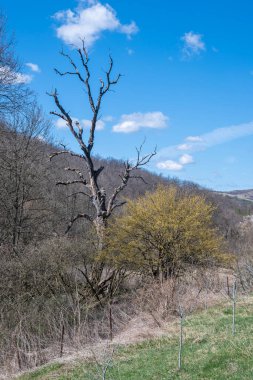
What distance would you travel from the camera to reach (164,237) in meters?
16.2

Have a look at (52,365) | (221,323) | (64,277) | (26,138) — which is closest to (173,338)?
(221,323)

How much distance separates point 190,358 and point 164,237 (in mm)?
8163

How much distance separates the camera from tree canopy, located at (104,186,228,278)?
16141 mm

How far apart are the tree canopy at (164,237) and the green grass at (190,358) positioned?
512 cm

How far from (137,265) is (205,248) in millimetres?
2705

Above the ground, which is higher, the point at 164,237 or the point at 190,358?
the point at 164,237

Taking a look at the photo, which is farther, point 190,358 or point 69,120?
point 69,120

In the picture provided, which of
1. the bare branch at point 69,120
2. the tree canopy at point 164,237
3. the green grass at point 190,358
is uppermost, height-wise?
the bare branch at point 69,120

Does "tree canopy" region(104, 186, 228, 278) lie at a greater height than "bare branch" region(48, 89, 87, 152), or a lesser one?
lesser

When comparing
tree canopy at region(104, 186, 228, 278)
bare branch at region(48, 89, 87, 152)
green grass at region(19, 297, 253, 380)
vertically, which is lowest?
green grass at region(19, 297, 253, 380)

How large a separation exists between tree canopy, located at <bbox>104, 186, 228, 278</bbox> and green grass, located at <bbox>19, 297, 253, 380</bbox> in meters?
5.12

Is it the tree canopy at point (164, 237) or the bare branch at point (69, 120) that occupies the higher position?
the bare branch at point (69, 120)

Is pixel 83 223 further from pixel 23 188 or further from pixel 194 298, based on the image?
pixel 194 298

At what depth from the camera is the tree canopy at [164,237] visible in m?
16.1
